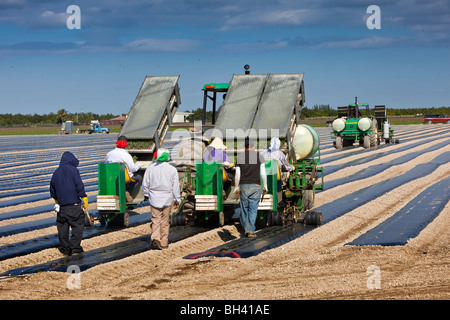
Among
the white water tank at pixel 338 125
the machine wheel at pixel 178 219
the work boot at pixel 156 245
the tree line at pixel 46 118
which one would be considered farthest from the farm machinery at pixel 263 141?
the tree line at pixel 46 118

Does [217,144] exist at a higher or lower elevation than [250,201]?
higher

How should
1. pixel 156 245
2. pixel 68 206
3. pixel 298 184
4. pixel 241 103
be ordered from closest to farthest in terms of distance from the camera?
pixel 68 206 → pixel 156 245 → pixel 298 184 → pixel 241 103

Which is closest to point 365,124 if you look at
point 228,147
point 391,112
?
point 228,147

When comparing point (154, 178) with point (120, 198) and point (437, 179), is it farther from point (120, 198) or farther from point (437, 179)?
point (437, 179)

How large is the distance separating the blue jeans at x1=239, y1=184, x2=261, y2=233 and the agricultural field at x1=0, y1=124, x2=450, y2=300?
429 mm

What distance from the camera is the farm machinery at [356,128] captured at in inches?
1328

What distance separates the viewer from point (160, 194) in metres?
10.3

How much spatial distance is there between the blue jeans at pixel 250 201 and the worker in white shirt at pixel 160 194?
130cm

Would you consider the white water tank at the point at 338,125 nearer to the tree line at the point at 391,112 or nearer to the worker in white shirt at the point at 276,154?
the worker in white shirt at the point at 276,154

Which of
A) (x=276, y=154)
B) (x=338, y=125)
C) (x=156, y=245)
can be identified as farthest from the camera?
(x=338, y=125)

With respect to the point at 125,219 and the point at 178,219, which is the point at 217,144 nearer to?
the point at 178,219

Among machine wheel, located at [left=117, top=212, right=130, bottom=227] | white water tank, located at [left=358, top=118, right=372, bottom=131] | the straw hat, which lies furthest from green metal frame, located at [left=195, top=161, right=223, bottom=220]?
white water tank, located at [left=358, top=118, right=372, bottom=131]

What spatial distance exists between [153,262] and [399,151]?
75.8 feet

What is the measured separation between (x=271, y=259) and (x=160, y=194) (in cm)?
213
